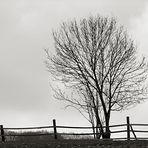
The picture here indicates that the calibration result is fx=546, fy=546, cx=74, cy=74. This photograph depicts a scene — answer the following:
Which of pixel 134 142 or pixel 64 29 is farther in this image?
pixel 64 29

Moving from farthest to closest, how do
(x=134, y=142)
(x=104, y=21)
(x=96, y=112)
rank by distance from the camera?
1. (x=104, y=21)
2. (x=96, y=112)
3. (x=134, y=142)

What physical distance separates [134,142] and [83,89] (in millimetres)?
16407

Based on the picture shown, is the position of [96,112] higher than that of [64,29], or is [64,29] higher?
[64,29]

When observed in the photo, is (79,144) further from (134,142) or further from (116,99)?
(116,99)

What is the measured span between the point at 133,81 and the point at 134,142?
53.8 feet

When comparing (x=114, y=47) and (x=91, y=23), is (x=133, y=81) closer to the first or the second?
(x=114, y=47)

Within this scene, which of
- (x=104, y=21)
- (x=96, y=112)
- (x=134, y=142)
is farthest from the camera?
(x=104, y=21)

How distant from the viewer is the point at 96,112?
153 feet

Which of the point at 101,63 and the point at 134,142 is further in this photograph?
the point at 101,63

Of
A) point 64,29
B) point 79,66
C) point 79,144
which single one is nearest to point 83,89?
point 79,66

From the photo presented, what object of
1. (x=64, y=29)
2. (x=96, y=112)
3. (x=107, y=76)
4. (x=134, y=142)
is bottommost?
(x=134, y=142)

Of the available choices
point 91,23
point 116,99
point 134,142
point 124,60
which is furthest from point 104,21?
point 134,142

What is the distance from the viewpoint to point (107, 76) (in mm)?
47344

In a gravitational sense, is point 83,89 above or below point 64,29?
below
